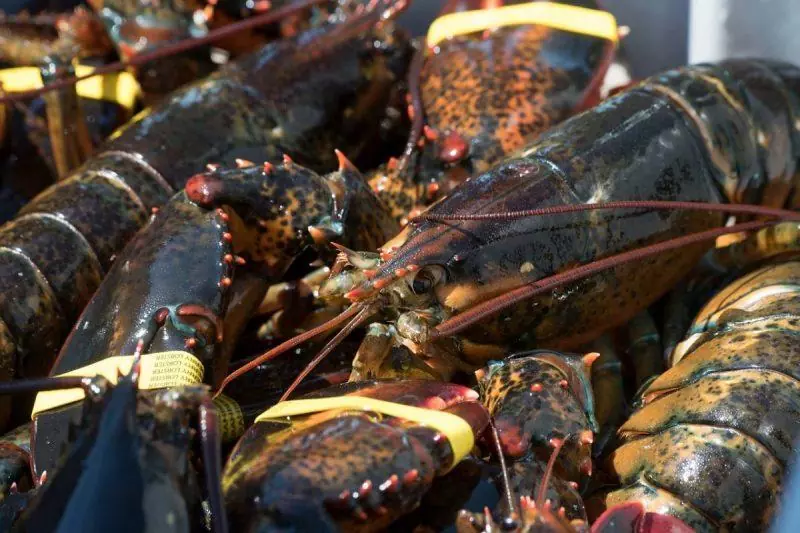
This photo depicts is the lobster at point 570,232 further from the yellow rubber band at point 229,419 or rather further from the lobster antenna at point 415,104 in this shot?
the lobster antenna at point 415,104

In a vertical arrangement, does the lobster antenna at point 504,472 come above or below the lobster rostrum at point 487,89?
below

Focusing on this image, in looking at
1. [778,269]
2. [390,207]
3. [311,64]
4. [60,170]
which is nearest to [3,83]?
[60,170]

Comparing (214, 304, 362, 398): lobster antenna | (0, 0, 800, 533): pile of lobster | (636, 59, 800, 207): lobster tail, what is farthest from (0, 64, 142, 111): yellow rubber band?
(636, 59, 800, 207): lobster tail

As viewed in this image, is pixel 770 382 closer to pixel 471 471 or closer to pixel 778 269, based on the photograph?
pixel 778 269

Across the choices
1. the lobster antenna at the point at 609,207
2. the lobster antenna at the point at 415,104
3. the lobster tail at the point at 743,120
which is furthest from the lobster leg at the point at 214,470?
the lobster tail at the point at 743,120

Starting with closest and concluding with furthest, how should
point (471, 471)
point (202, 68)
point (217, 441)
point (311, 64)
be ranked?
point (217, 441) → point (471, 471) → point (311, 64) → point (202, 68)

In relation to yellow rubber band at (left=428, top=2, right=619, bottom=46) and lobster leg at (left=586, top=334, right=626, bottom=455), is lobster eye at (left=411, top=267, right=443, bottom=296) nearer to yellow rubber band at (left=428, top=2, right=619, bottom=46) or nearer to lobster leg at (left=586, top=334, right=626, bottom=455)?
lobster leg at (left=586, top=334, right=626, bottom=455)
